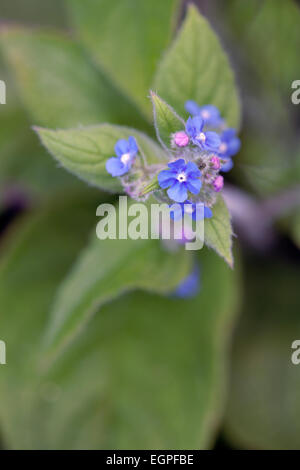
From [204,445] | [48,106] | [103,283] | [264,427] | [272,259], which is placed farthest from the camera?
[272,259]

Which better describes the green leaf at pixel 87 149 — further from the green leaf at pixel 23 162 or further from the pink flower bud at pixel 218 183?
the green leaf at pixel 23 162

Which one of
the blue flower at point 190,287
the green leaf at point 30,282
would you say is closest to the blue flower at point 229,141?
the blue flower at point 190,287

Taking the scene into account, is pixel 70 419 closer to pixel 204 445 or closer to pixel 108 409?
pixel 108 409

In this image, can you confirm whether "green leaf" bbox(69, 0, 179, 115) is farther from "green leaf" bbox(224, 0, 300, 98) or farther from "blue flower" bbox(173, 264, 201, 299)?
"blue flower" bbox(173, 264, 201, 299)

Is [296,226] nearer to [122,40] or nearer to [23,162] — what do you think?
[122,40]

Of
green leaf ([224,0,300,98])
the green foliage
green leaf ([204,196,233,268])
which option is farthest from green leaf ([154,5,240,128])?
green leaf ([224,0,300,98])
